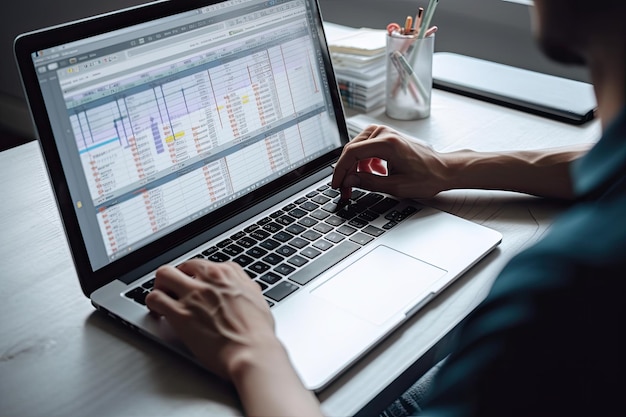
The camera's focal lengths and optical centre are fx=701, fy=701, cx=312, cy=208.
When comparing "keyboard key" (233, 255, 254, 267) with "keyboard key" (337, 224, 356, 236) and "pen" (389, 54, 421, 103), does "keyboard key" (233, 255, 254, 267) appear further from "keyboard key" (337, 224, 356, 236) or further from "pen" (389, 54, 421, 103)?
"pen" (389, 54, 421, 103)

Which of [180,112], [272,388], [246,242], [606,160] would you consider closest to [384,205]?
[246,242]

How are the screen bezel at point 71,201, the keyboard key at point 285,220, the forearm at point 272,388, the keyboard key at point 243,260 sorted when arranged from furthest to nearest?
1. the keyboard key at point 285,220
2. the keyboard key at point 243,260
3. the screen bezel at point 71,201
4. the forearm at point 272,388

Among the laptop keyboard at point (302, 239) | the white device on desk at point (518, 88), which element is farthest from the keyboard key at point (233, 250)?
the white device on desk at point (518, 88)

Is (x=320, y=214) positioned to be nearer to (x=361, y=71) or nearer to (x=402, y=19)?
(x=361, y=71)

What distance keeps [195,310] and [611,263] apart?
1.56ft

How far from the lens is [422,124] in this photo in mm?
1449

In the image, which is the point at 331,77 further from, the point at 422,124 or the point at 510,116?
the point at 510,116

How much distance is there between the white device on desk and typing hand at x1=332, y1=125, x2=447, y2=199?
445 mm

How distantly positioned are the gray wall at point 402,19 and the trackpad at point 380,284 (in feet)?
3.71

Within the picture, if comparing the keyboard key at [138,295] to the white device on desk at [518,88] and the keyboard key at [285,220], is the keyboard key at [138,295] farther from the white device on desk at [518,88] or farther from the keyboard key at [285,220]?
the white device on desk at [518,88]

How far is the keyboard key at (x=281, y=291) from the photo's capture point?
885 mm

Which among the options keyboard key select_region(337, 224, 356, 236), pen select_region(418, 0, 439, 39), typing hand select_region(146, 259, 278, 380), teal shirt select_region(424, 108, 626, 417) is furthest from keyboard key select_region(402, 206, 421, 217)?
teal shirt select_region(424, 108, 626, 417)

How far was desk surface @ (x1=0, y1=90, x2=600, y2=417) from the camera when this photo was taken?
0.76m

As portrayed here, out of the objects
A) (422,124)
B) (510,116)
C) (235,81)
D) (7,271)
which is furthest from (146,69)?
(510,116)
